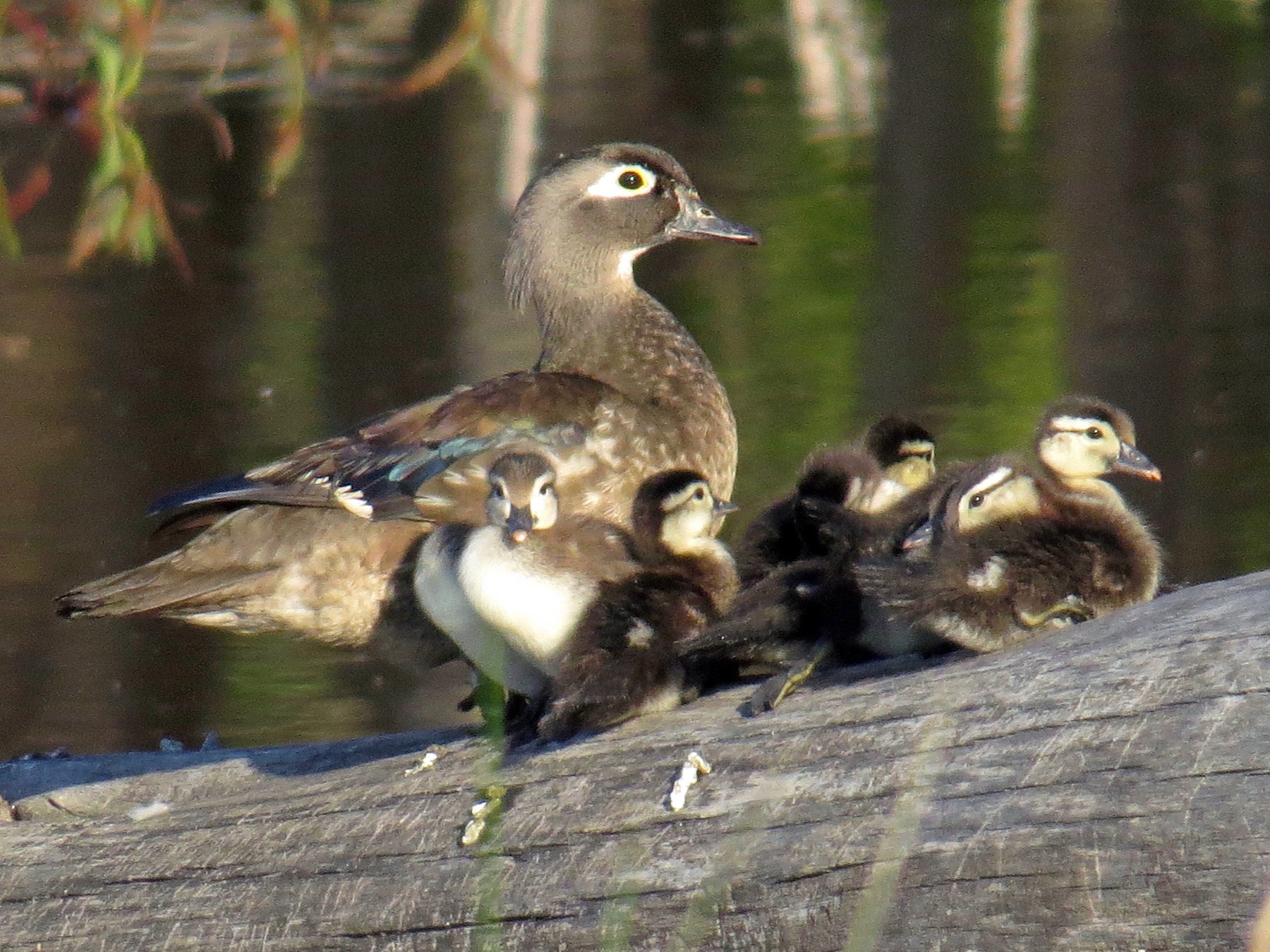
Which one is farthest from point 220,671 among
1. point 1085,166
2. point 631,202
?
point 1085,166

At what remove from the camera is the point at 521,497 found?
3812 millimetres

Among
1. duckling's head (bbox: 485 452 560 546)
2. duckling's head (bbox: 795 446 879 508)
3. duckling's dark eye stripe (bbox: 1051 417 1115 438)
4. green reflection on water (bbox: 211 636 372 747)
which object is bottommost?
green reflection on water (bbox: 211 636 372 747)

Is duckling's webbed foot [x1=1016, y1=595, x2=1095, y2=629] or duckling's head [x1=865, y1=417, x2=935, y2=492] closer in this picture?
duckling's webbed foot [x1=1016, y1=595, x2=1095, y2=629]

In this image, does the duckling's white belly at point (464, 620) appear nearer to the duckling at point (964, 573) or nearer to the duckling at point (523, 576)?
the duckling at point (523, 576)

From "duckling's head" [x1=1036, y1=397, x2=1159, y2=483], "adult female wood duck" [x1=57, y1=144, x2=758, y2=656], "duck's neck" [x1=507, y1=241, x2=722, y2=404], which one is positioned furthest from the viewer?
"duck's neck" [x1=507, y1=241, x2=722, y2=404]

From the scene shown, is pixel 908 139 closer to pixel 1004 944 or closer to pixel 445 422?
pixel 445 422

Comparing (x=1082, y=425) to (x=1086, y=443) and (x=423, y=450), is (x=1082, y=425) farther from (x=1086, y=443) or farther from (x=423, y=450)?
(x=423, y=450)

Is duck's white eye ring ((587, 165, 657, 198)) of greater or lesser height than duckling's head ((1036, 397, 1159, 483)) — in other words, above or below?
above

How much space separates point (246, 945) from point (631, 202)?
2908 mm

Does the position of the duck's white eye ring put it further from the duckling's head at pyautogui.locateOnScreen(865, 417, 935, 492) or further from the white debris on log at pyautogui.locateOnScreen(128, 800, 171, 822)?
the white debris on log at pyautogui.locateOnScreen(128, 800, 171, 822)

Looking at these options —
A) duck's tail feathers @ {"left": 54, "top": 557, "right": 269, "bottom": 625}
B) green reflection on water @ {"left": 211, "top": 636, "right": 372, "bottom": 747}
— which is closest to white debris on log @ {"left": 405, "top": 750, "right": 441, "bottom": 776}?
duck's tail feathers @ {"left": 54, "top": 557, "right": 269, "bottom": 625}

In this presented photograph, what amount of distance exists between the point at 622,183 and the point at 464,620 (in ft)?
7.01

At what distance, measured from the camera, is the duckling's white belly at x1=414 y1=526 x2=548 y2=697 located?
389 cm

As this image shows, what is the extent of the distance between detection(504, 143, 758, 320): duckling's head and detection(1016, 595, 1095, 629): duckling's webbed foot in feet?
8.14
